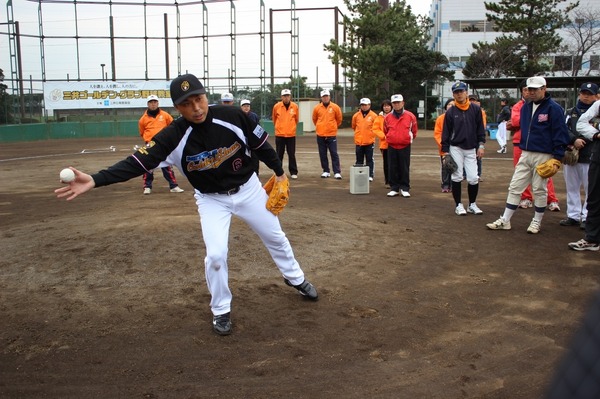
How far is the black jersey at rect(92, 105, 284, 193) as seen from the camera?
15.1ft

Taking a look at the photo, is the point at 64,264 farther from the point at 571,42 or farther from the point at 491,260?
the point at 571,42

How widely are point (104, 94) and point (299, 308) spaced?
31.7m

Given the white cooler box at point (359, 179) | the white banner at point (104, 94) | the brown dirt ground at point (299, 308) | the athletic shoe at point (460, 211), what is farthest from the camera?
the white banner at point (104, 94)

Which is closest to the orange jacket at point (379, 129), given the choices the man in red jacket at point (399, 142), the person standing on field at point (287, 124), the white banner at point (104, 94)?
the man in red jacket at point (399, 142)

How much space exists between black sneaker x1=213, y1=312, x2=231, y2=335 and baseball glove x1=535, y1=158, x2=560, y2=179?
195 inches

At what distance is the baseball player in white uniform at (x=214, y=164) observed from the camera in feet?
14.9

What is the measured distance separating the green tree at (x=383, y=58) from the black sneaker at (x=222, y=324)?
32.5 m

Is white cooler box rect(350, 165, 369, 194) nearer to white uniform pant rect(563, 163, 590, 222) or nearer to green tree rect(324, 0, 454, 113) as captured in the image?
white uniform pant rect(563, 163, 590, 222)

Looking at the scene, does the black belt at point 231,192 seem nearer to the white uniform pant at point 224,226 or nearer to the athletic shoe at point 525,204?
the white uniform pant at point 224,226

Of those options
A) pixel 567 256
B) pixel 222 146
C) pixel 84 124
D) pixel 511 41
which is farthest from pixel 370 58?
pixel 222 146

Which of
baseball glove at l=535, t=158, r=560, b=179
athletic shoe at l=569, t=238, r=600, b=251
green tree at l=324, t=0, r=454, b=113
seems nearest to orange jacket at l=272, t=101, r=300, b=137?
baseball glove at l=535, t=158, r=560, b=179

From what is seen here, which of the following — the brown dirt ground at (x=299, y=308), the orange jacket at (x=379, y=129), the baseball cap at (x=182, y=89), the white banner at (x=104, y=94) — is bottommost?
the brown dirt ground at (x=299, y=308)

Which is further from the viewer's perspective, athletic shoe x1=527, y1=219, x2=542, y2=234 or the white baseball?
athletic shoe x1=527, y1=219, x2=542, y2=234

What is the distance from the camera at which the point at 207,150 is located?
186 inches
